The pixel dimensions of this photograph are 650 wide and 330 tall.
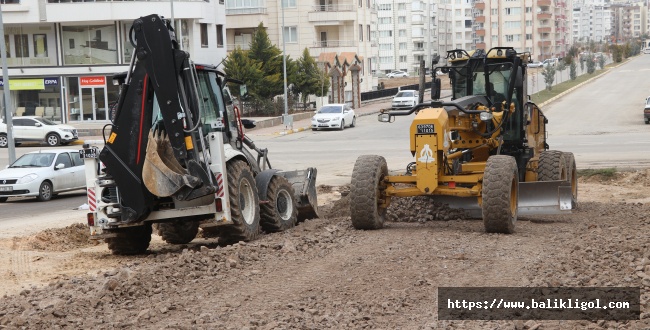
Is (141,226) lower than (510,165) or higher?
lower

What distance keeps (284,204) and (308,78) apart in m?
49.3

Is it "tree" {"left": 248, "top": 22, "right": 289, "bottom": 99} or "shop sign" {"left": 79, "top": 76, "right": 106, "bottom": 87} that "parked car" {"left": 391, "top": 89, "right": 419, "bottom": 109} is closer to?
"tree" {"left": 248, "top": 22, "right": 289, "bottom": 99}

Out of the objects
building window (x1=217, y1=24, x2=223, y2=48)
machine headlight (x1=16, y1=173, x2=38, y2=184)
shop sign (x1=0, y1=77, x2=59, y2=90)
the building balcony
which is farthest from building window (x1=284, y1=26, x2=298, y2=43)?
machine headlight (x1=16, y1=173, x2=38, y2=184)

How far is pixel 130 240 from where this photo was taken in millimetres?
14656

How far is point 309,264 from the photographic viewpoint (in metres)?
11.5

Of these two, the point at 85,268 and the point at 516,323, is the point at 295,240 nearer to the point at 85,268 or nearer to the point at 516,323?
the point at 85,268

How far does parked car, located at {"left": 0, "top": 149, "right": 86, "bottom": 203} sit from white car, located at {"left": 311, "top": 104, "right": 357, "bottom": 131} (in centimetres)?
2532

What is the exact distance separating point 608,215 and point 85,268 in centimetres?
922

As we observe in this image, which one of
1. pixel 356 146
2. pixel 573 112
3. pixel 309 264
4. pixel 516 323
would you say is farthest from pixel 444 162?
pixel 573 112

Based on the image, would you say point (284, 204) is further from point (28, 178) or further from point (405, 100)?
point (405, 100)

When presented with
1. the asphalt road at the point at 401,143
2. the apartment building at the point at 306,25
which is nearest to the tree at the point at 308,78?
the asphalt road at the point at 401,143

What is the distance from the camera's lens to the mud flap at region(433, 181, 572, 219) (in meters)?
14.8

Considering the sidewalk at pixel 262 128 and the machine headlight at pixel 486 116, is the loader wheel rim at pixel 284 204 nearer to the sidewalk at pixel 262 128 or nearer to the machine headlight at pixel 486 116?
the machine headlight at pixel 486 116

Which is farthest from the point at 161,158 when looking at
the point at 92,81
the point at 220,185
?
the point at 92,81
